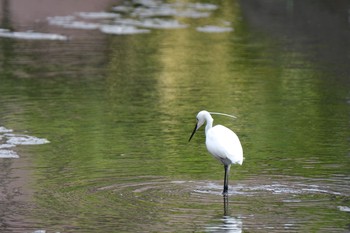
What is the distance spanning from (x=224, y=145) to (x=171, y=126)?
4064 millimetres

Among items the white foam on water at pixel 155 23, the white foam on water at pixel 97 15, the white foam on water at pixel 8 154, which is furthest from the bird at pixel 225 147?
the white foam on water at pixel 97 15

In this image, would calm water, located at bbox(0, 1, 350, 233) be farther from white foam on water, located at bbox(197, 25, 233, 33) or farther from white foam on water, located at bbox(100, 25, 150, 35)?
white foam on water, located at bbox(100, 25, 150, 35)

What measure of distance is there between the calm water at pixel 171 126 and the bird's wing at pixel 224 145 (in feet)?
1.12

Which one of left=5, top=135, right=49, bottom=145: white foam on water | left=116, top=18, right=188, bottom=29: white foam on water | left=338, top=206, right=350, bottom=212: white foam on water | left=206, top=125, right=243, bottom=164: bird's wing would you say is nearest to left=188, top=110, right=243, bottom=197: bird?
left=206, top=125, right=243, bottom=164: bird's wing

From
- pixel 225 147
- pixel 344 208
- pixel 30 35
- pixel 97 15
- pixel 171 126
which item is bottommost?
pixel 97 15

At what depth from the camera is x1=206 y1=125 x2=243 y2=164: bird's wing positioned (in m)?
11.0

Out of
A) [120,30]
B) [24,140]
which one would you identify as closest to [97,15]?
[120,30]

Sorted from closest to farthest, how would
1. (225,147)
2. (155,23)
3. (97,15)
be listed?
(225,147)
(155,23)
(97,15)

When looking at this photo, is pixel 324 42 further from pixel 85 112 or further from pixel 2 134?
pixel 2 134

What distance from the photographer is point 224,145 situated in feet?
36.3

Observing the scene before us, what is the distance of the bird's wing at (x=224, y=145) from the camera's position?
35.9 feet

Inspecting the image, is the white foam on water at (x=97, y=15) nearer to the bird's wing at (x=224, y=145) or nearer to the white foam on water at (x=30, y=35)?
the white foam on water at (x=30, y=35)

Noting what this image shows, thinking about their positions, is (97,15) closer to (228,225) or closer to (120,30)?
(120,30)

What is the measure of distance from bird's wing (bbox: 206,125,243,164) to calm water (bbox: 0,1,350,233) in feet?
1.12
